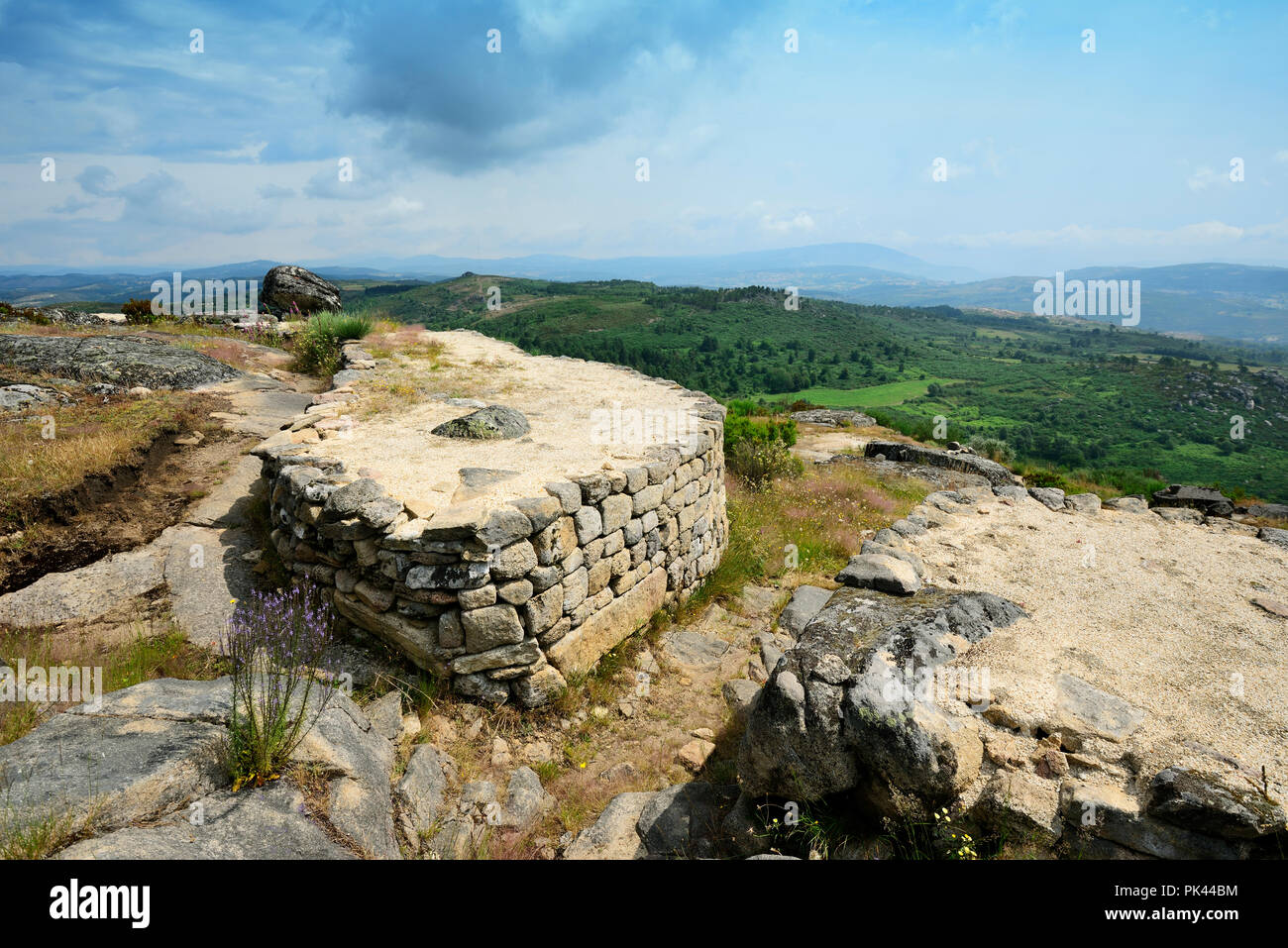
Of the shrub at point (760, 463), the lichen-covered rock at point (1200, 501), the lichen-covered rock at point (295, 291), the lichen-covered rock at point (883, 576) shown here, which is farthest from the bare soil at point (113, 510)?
the lichen-covered rock at point (1200, 501)

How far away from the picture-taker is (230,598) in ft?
17.3

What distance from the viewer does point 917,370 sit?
245ft

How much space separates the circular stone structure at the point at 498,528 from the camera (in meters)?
4.65

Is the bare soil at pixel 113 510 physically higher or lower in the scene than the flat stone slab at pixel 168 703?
higher

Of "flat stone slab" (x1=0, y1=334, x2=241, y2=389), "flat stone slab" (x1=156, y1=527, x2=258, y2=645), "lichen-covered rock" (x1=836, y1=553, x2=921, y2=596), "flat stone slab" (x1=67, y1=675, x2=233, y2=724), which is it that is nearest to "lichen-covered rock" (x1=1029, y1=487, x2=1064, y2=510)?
"lichen-covered rock" (x1=836, y1=553, x2=921, y2=596)

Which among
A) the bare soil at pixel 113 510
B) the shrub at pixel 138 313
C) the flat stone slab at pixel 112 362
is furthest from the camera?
the shrub at pixel 138 313

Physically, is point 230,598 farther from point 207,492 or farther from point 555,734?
point 555,734

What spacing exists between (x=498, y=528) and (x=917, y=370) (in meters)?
80.3

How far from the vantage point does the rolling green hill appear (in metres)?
45.8

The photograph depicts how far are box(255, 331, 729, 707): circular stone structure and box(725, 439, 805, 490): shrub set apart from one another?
4.02 meters

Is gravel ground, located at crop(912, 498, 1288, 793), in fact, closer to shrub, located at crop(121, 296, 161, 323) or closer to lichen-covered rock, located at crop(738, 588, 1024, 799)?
lichen-covered rock, located at crop(738, 588, 1024, 799)

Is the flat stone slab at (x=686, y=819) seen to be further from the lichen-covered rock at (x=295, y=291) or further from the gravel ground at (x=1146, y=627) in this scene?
the lichen-covered rock at (x=295, y=291)

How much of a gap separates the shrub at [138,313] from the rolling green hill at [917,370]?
1577 centimetres

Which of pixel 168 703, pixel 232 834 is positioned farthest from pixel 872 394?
pixel 232 834
